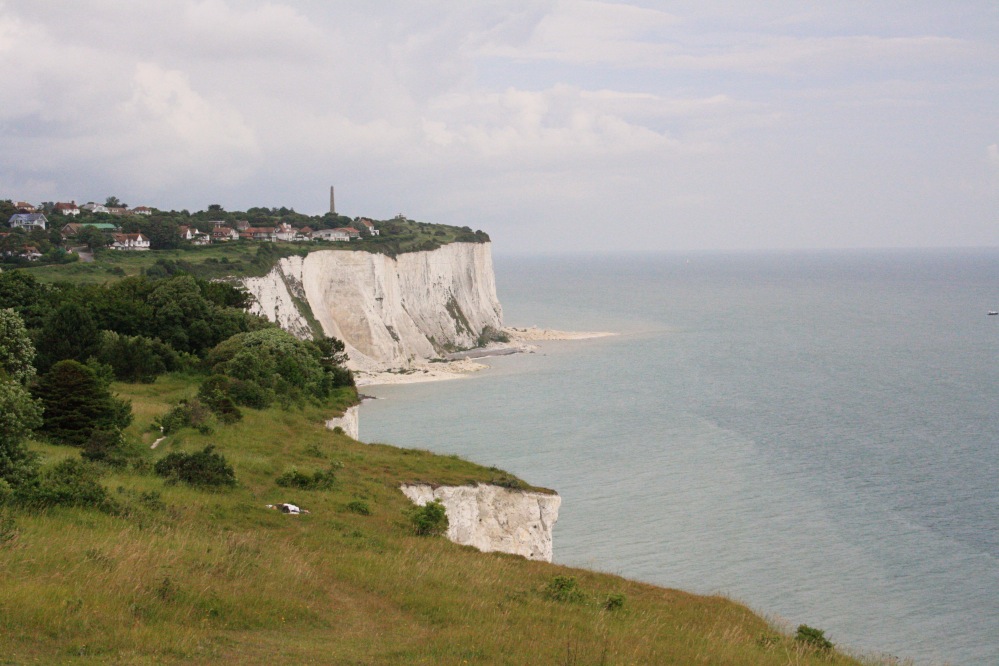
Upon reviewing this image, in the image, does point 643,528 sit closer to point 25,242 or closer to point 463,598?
point 463,598

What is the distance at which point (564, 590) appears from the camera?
48.3 feet

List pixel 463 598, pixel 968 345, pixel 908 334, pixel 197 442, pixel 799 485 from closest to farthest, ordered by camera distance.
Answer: pixel 463 598 → pixel 197 442 → pixel 799 485 → pixel 968 345 → pixel 908 334

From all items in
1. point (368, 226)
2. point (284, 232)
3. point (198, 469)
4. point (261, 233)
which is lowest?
point (198, 469)

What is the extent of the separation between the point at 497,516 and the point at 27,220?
280 ft

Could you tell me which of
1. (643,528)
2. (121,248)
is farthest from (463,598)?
(121,248)

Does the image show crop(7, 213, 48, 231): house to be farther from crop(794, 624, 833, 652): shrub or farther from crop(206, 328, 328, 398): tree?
crop(794, 624, 833, 652): shrub

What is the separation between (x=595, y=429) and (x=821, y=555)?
22.4 m

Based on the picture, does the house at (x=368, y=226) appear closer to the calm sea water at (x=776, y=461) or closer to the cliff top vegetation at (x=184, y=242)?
the cliff top vegetation at (x=184, y=242)

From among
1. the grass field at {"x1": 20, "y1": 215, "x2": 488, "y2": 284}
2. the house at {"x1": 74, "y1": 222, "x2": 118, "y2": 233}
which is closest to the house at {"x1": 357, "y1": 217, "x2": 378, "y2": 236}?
the grass field at {"x1": 20, "y1": 215, "x2": 488, "y2": 284}

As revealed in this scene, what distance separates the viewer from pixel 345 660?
10.1 metres

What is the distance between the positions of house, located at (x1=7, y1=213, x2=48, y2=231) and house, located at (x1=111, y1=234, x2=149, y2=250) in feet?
39.2

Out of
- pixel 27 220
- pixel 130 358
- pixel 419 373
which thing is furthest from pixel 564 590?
pixel 27 220

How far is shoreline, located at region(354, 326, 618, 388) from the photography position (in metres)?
76.8

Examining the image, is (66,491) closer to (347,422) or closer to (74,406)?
(74,406)
